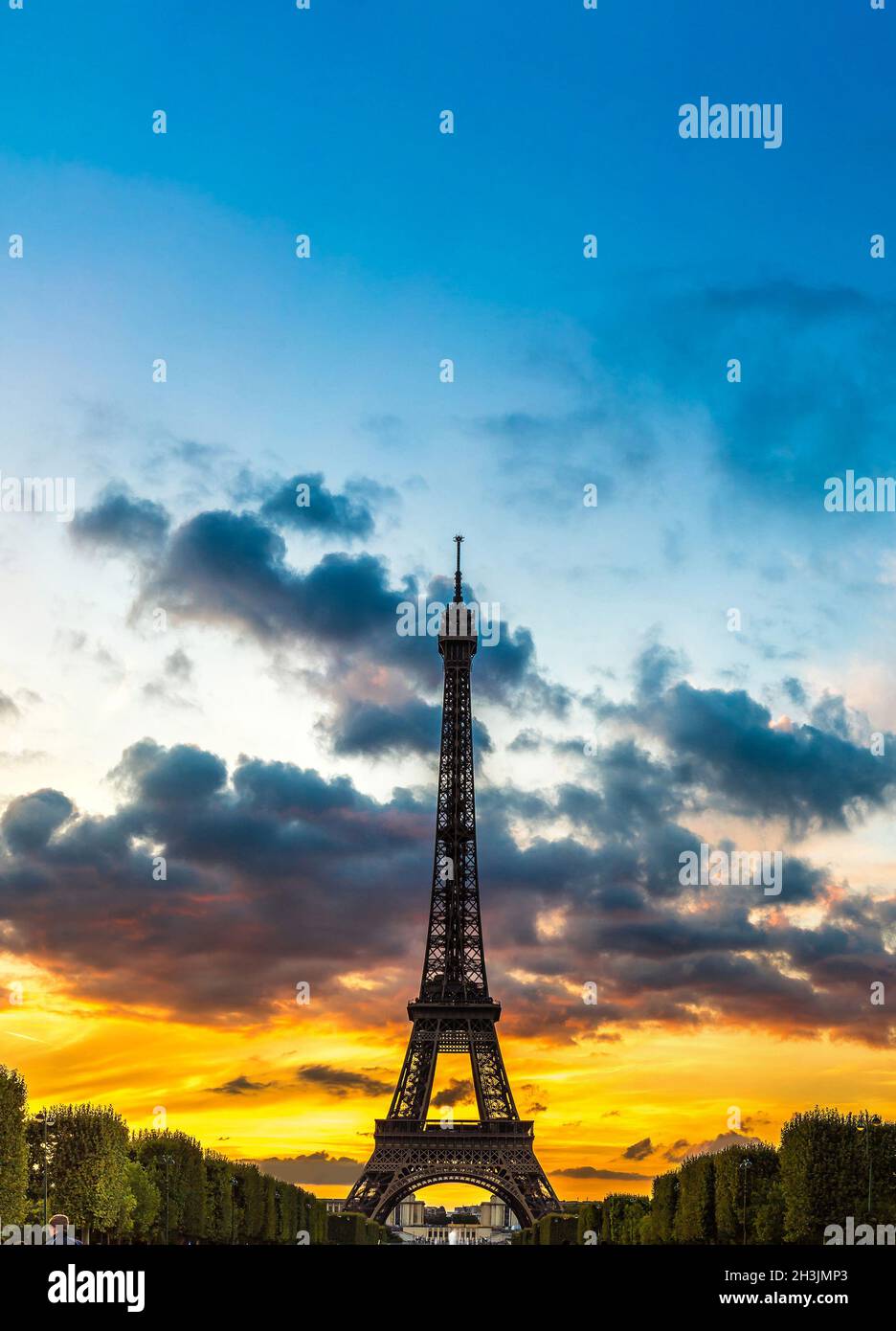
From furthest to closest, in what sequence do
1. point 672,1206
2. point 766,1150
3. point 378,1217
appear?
point 378,1217 < point 672,1206 < point 766,1150

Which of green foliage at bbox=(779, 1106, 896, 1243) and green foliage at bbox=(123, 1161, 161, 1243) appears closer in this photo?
green foliage at bbox=(779, 1106, 896, 1243)

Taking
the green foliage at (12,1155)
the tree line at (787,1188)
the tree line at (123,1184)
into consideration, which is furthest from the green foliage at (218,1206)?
the green foliage at (12,1155)

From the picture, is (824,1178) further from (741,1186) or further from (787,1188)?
(741,1186)

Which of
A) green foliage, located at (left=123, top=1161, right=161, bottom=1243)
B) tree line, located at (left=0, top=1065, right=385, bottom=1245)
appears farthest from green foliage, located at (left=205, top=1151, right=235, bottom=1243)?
green foliage, located at (left=123, top=1161, right=161, bottom=1243)

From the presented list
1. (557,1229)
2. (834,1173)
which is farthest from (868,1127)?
(557,1229)

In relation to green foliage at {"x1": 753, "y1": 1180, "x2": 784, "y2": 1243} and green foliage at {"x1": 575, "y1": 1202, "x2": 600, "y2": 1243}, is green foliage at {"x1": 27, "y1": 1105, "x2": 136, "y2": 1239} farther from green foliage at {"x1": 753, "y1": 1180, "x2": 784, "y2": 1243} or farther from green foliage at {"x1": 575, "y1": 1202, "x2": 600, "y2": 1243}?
green foliage at {"x1": 575, "y1": 1202, "x2": 600, "y2": 1243}
